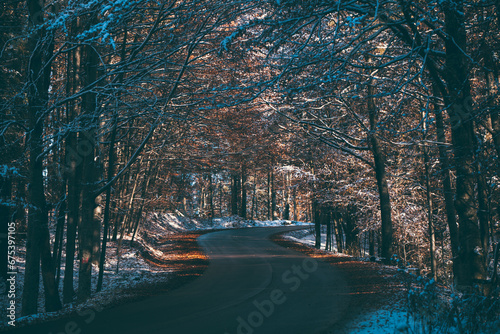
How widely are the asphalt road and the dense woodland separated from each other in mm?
2397

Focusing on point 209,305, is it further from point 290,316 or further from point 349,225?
point 349,225

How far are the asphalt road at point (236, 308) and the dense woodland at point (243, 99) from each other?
2.40m

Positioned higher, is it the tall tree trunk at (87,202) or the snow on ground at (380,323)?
the tall tree trunk at (87,202)

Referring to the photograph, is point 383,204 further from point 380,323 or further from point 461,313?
point 461,313

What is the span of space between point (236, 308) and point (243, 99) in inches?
194

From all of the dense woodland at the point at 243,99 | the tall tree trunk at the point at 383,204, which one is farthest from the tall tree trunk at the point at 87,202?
the tall tree trunk at the point at 383,204

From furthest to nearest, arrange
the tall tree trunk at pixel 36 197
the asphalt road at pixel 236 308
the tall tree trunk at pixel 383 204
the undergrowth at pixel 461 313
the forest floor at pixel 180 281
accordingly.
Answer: the tall tree trunk at pixel 383 204 → the tall tree trunk at pixel 36 197 → the forest floor at pixel 180 281 → the asphalt road at pixel 236 308 → the undergrowth at pixel 461 313

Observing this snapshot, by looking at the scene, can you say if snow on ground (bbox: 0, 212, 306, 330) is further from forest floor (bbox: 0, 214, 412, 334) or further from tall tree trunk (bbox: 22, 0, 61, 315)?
tall tree trunk (bbox: 22, 0, 61, 315)

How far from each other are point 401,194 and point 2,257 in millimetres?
19207

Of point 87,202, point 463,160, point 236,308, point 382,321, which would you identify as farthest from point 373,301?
point 87,202

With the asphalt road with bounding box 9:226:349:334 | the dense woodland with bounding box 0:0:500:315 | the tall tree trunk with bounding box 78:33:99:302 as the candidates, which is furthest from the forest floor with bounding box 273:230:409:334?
the tall tree trunk with bounding box 78:33:99:302

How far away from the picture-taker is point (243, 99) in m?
8.13

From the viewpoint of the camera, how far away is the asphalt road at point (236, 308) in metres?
→ 7.87

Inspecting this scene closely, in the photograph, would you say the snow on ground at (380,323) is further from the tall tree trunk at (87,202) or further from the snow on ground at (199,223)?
the snow on ground at (199,223)
